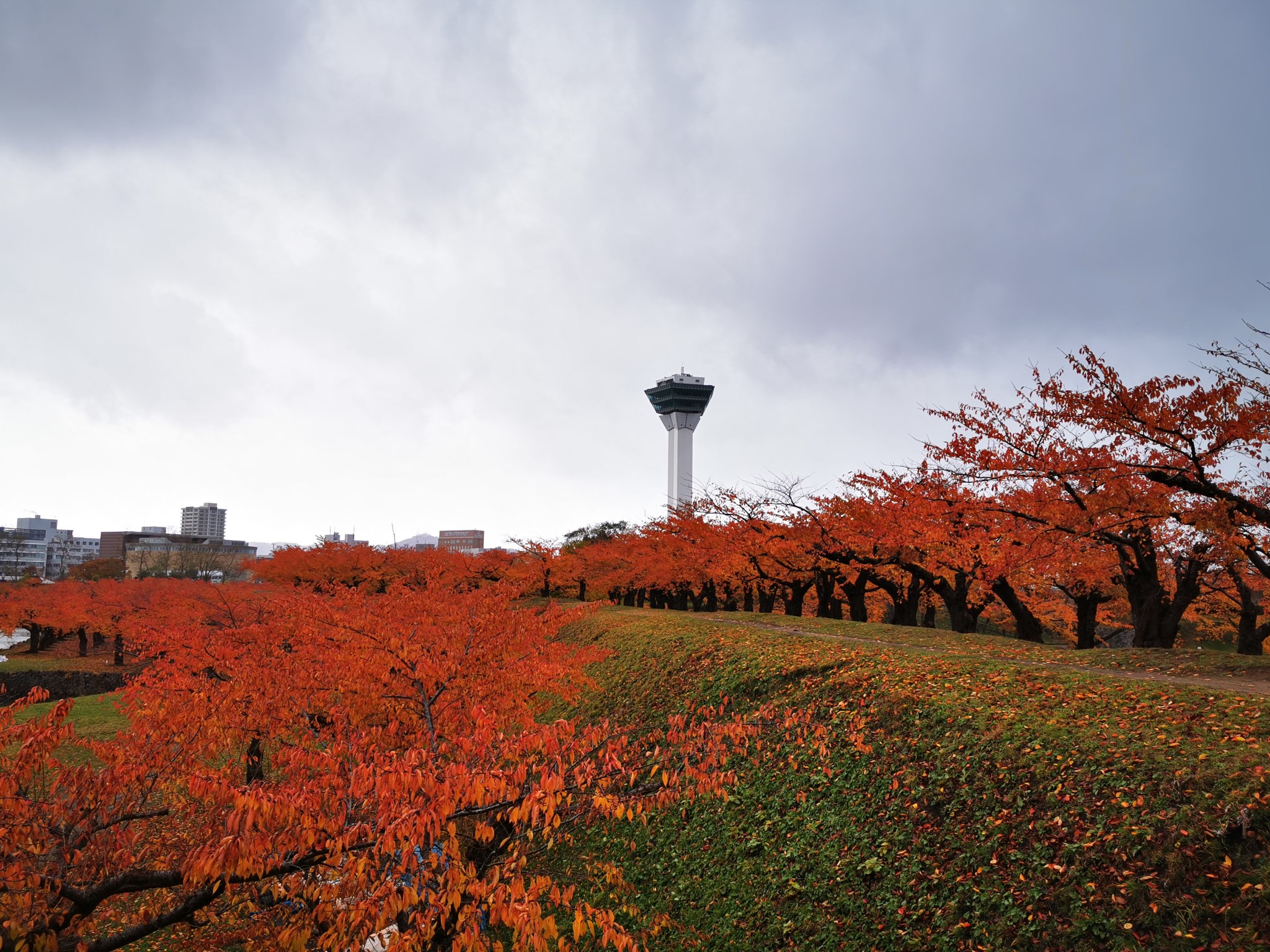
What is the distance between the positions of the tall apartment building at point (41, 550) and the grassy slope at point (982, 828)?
4039 inches

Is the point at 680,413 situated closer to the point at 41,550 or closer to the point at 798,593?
the point at 798,593

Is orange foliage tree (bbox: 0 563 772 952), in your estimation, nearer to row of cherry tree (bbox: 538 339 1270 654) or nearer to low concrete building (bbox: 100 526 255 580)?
row of cherry tree (bbox: 538 339 1270 654)

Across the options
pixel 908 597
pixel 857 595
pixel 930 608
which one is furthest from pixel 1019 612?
pixel 930 608

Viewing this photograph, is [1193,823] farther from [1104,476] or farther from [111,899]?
[111,899]

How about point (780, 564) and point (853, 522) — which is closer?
point (853, 522)

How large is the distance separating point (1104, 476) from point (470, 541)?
177273 millimetres

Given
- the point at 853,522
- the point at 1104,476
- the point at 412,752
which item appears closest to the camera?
the point at 412,752

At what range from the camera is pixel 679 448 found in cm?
14600

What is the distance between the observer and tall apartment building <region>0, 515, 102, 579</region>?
92.4 metres

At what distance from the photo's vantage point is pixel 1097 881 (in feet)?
23.4

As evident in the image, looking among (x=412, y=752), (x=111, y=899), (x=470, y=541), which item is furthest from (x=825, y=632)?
(x=470, y=541)

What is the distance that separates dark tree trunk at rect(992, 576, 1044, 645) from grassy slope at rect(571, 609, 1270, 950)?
20.6 feet

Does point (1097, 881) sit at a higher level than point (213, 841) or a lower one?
lower

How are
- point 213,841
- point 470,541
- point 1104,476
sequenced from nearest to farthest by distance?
1. point 213,841
2. point 1104,476
3. point 470,541
